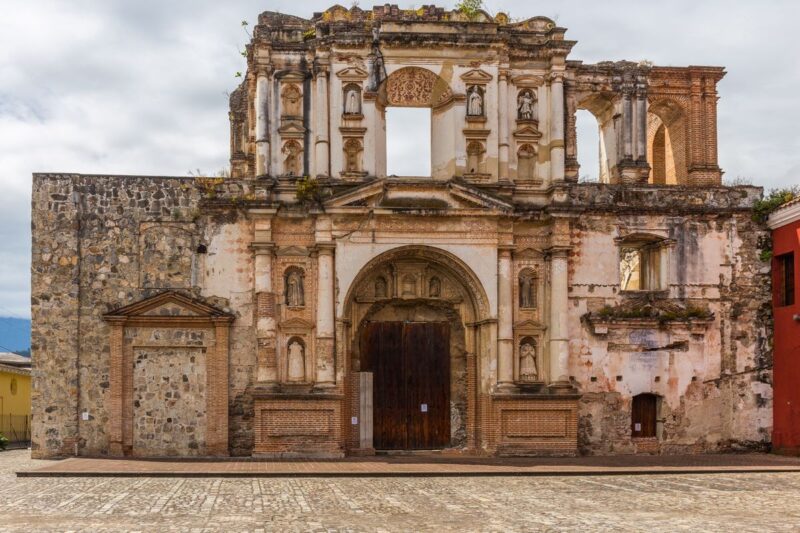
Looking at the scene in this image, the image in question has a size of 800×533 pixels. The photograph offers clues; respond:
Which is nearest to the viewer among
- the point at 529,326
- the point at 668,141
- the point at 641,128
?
A: the point at 529,326

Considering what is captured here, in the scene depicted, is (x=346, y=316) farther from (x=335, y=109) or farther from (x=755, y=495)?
(x=755, y=495)

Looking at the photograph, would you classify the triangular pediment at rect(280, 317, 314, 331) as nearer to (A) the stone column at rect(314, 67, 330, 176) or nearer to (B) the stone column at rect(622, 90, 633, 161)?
(A) the stone column at rect(314, 67, 330, 176)

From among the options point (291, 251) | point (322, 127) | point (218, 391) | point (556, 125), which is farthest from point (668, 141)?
point (218, 391)

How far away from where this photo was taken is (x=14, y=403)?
42.7 m

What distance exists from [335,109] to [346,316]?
17.8ft

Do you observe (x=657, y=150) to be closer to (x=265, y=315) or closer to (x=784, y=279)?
(x=784, y=279)

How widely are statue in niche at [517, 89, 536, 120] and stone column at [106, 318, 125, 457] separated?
11.7 metres

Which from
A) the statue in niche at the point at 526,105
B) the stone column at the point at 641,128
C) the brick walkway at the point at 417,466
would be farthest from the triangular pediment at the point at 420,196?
the brick walkway at the point at 417,466

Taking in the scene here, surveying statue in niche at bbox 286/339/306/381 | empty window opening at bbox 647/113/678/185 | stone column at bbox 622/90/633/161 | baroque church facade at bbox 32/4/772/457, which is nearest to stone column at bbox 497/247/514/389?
baroque church facade at bbox 32/4/772/457

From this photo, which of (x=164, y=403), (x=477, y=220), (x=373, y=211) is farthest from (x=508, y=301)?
(x=164, y=403)

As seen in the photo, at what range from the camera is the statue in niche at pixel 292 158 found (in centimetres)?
2731

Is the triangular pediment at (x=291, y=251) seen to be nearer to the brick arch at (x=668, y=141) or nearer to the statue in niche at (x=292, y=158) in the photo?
the statue in niche at (x=292, y=158)

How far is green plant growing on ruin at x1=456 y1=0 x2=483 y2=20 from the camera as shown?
27891 millimetres

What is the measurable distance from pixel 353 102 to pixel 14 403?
2339 cm
